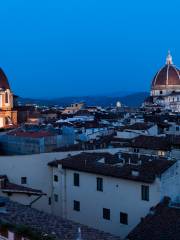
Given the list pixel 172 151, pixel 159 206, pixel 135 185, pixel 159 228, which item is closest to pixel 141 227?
pixel 159 228

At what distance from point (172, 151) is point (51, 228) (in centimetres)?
1927

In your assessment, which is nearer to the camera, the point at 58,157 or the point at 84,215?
the point at 84,215

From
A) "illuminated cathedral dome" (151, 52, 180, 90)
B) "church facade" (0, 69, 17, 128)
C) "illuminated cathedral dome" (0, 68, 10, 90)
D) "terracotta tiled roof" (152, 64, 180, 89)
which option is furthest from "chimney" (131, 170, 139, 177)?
"terracotta tiled roof" (152, 64, 180, 89)

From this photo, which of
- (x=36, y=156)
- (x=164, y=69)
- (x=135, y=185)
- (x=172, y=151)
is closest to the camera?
(x=135, y=185)

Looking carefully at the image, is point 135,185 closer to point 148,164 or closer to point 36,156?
point 148,164

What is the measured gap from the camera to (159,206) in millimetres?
19266

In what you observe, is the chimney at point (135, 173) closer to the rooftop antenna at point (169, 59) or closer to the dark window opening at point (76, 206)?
the dark window opening at point (76, 206)

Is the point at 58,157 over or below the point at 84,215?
over

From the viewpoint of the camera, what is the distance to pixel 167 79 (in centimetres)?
12875

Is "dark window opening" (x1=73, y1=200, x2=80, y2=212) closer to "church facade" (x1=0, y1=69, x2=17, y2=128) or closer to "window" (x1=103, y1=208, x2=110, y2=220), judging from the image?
"window" (x1=103, y1=208, x2=110, y2=220)

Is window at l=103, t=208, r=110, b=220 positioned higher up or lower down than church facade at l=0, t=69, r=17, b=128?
lower down

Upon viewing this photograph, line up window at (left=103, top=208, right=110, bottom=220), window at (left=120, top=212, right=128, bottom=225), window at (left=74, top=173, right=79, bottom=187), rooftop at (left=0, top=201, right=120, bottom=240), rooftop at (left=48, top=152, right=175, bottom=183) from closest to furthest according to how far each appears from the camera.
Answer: rooftop at (left=0, top=201, right=120, bottom=240), rooftop at (left=48, top=152, right=175, bottom=183), window at (left=120, top=212, right=128, bottom=225), window at (left=103, top=208, right=110, bottom=220), window at (left=74, top=173, right=79, bottom=187)

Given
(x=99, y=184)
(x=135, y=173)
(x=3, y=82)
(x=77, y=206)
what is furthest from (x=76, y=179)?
(x=3, y=82)

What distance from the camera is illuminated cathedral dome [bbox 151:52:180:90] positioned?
129 m
